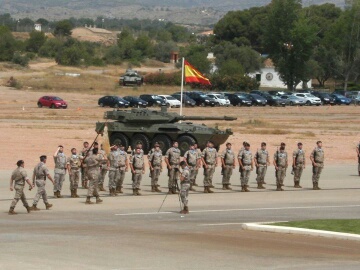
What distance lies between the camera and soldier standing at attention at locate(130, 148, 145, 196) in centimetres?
2589

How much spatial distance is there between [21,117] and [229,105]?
2112 centimetres

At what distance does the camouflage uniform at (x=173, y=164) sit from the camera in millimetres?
26266

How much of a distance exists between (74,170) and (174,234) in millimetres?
7264

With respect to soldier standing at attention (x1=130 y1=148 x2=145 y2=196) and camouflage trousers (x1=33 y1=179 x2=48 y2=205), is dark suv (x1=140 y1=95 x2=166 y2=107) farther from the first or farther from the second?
camouflage trousers (x1=33 y1=179 x2=48 y2=205)

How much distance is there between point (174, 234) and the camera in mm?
18750

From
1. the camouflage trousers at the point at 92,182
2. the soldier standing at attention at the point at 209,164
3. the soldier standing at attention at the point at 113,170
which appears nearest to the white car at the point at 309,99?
the soldier standing at attention at the point at 209,164

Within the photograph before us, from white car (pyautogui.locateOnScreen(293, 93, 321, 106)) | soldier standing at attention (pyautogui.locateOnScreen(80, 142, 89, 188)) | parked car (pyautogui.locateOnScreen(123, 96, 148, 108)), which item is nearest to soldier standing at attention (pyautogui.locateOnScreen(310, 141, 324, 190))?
soldier standing at attention (pyautogui.locateOnScreen(80, 142, 89, 188))

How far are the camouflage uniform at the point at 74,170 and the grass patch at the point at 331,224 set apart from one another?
7.28 meters

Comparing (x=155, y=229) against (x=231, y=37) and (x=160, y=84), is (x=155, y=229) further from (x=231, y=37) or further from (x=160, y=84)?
(x=231, y=37)

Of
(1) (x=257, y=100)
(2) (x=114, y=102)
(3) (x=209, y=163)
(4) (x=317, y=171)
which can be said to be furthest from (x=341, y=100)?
(3) (x=209, y=163)

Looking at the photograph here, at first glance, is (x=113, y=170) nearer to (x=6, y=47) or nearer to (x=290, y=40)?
(x=290, y=40)

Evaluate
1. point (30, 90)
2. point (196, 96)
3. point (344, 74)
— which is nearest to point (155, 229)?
point (196, 96)

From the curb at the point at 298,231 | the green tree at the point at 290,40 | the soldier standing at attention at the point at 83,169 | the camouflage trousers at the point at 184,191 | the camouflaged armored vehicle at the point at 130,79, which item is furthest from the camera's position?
the green tree at the point at 290,40

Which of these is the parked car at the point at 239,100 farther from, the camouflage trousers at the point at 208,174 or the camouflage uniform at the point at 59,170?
the camouflage uniform at the point at 59,170
